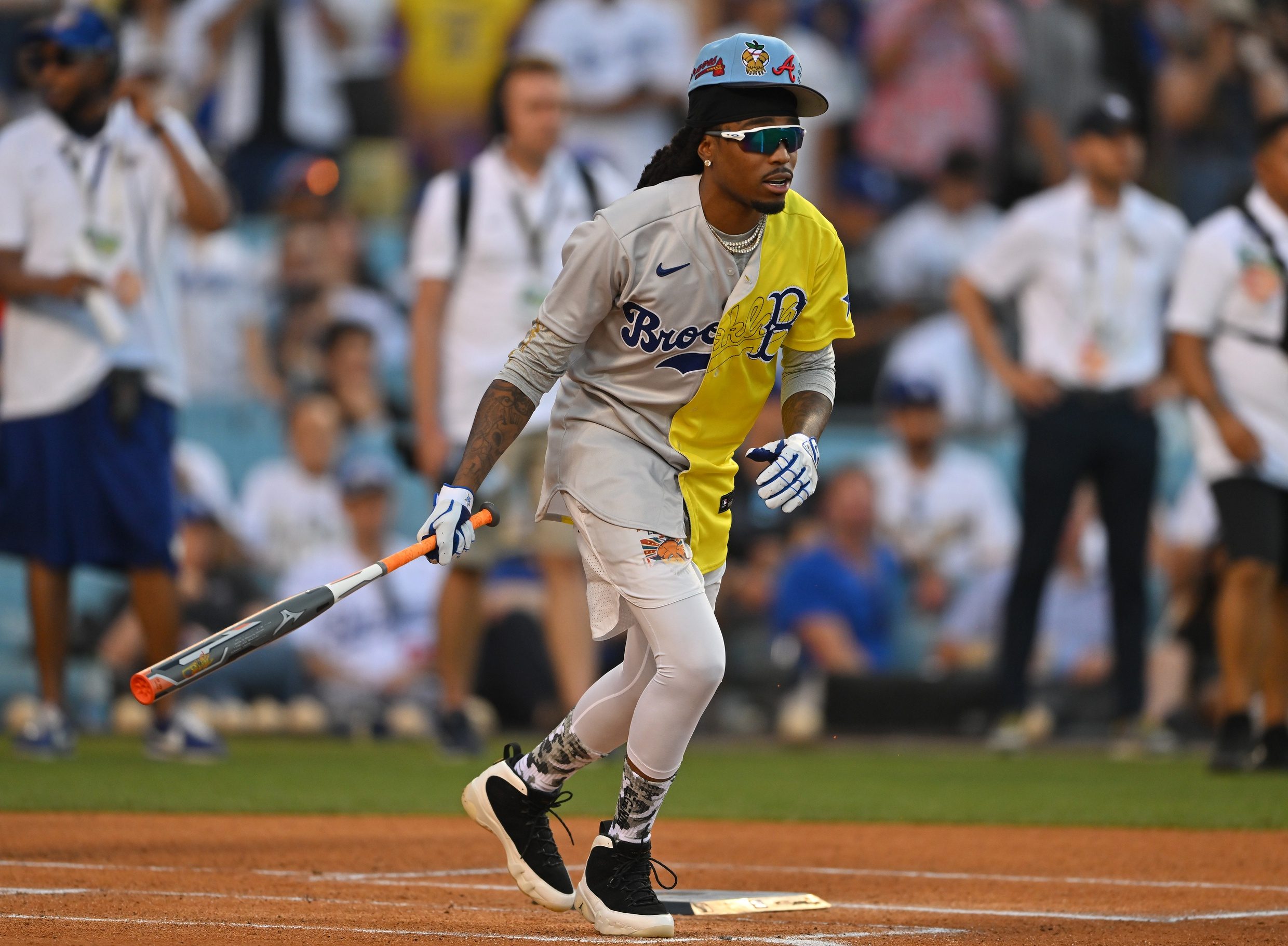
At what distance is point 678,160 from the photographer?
17.5ft

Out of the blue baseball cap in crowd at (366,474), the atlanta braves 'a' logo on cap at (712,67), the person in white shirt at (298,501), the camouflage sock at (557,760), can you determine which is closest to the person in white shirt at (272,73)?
the person in white shirt at (298,501)

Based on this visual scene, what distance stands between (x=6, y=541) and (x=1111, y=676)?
6.15 metres

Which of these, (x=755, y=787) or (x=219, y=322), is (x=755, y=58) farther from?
(x=219, y=322)

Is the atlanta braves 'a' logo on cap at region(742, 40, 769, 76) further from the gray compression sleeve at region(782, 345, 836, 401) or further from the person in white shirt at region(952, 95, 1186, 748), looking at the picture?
the person in white shirt at region(952, 95, 1186, 748)

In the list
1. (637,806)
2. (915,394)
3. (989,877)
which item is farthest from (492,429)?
(915,394)

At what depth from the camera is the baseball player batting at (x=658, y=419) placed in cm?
488

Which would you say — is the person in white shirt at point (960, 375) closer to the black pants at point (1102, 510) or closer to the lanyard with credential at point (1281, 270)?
the black pants at point (1102, 510)

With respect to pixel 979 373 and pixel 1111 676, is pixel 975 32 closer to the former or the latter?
Result: pixel 979 373

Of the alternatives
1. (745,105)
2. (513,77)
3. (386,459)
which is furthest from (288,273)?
(745,105)

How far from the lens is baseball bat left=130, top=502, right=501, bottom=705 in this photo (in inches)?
177

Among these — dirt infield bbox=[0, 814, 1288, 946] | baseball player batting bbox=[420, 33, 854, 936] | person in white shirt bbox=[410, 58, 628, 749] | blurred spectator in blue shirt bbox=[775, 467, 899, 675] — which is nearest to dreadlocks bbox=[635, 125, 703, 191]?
baseball player batting bbox=[420, 33, 854, 936]

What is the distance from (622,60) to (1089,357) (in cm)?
490

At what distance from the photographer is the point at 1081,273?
10.7m

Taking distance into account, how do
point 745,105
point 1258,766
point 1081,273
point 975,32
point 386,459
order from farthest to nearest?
point 975,32 < point 386,459 < point 1081,273 < point 1258,766 < point 745,105
